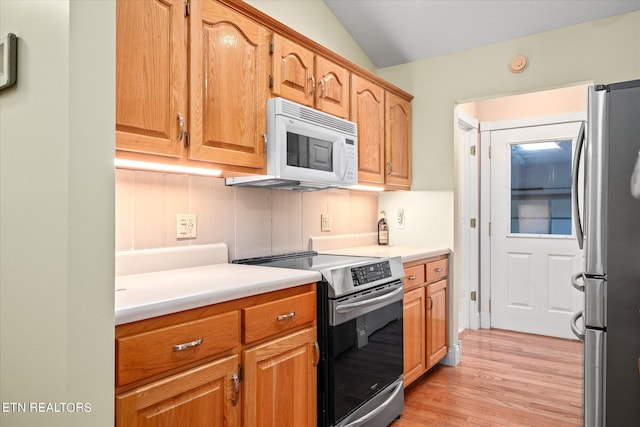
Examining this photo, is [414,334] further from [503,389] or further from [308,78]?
[308,78]

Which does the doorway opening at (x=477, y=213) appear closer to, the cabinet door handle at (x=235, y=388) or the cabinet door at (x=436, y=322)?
the cabinet door at (x=436, y=322)

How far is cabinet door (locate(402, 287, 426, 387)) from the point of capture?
2.58m

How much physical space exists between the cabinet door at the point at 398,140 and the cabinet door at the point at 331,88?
1.74ft

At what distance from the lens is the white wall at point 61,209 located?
0.96 meters

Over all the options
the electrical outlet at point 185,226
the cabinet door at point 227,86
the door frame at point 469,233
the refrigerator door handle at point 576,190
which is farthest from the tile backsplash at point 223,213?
the door frame at point 469,233

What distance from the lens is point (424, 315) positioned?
282 cm

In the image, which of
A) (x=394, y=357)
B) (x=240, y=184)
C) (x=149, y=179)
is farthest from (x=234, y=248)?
(x=394, y=357)

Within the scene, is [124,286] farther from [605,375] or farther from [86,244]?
[605,375]

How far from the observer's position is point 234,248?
Result: 2262 mm

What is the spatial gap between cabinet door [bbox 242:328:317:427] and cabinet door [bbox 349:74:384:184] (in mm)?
1311

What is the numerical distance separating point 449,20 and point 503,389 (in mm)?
2465

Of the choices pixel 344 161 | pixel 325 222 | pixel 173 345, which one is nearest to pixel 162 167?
pixel 173 345

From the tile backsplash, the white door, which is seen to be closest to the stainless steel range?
the tile backsplash

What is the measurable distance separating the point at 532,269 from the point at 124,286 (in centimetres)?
368
